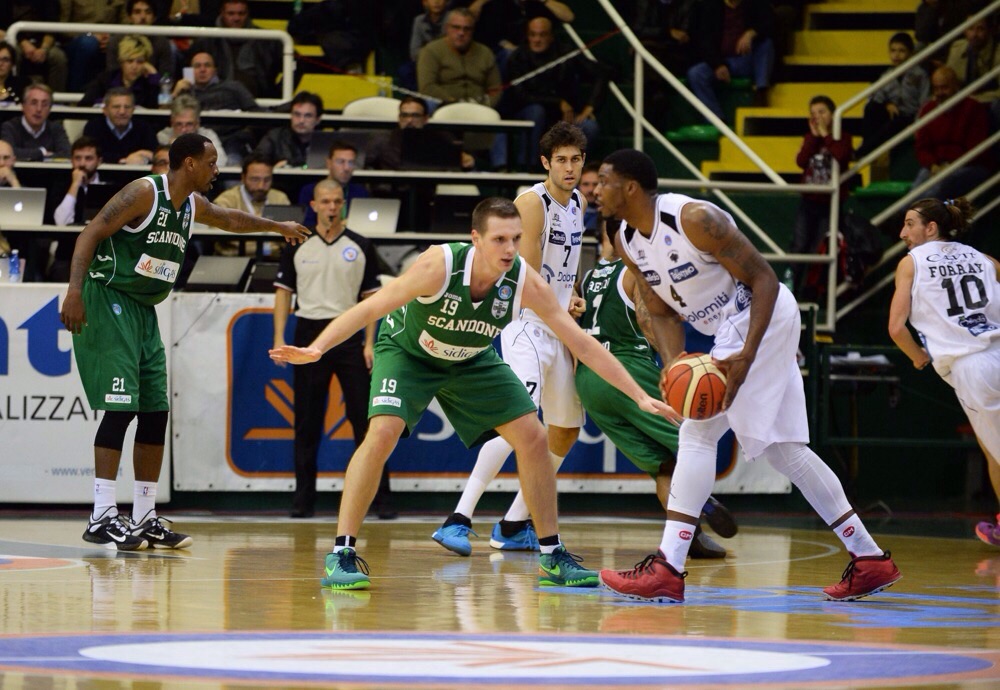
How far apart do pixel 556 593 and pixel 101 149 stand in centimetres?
852

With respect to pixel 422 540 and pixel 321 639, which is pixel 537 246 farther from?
pixel 321 639

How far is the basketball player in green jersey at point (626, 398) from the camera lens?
8867 mm

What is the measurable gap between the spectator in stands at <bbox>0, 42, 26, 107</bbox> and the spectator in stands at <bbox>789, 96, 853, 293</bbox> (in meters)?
7.56

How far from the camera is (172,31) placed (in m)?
14.7

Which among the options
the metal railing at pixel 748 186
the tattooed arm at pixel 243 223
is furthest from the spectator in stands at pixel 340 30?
the tattooed arm at pixel 243 223

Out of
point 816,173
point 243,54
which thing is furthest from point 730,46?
point 243,54

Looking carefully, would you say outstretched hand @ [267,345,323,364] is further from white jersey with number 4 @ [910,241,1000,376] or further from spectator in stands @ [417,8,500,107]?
spectator in stands @ [417,8,500,107]

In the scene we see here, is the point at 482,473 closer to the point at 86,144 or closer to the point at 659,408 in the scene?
the point at 659,408

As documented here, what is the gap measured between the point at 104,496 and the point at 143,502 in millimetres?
234

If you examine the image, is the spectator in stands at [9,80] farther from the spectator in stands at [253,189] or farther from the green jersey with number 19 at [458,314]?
the green jersey with number 19 at [458,314]

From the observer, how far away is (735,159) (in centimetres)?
1725

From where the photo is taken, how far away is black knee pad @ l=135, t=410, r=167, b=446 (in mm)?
8773

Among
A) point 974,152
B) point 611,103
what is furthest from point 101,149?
point 974,152

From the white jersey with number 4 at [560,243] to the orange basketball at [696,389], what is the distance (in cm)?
241
